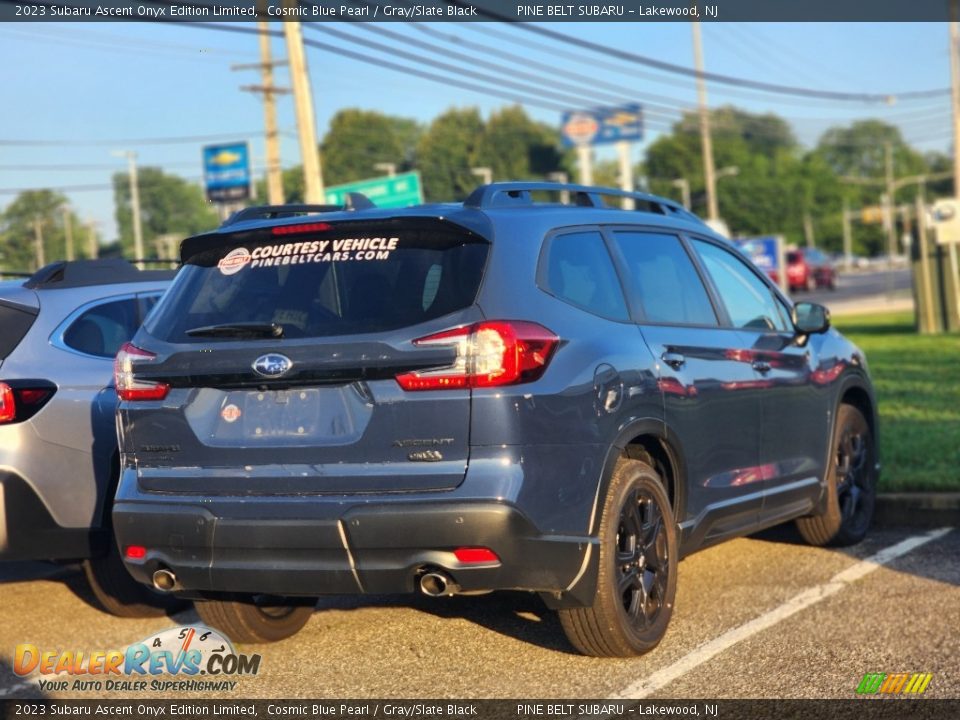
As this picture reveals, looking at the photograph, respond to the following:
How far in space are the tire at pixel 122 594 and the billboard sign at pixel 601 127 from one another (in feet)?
302

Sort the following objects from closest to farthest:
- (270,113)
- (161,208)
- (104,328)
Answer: (104,328) → (270,113) → (161,208)

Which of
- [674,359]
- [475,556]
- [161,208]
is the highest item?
[161,208]

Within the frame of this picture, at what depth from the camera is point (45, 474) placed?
6.23 m

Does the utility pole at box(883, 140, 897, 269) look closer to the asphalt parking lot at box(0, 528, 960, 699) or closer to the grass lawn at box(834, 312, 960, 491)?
the grass lawn at box(834, 312, 960, 491)

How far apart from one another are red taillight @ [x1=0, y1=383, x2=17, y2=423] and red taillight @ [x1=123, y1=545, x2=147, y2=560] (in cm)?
129

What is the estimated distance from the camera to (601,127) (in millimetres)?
104312

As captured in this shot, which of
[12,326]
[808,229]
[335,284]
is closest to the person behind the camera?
[335,284]

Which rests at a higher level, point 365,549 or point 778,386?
point 778,386

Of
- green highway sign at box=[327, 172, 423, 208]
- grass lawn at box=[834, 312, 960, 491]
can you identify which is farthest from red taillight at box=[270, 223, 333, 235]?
green highway sign at box=[327, 172, 423, 208]

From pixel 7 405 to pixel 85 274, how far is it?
1.01 m

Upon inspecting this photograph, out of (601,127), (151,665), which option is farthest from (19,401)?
(601,127)

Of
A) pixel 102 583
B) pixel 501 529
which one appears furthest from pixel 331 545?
pixel 102 583

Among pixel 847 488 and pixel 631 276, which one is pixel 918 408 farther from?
pixel 631 276

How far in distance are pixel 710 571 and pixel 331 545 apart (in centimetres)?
290
